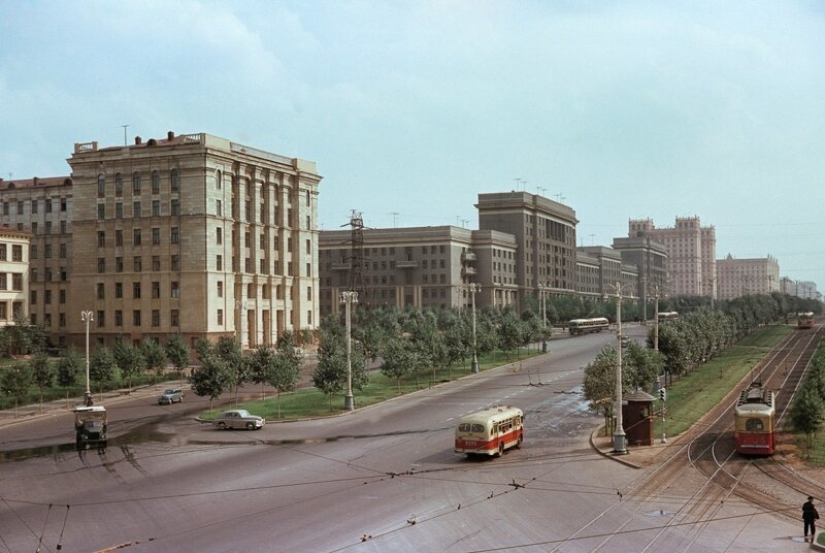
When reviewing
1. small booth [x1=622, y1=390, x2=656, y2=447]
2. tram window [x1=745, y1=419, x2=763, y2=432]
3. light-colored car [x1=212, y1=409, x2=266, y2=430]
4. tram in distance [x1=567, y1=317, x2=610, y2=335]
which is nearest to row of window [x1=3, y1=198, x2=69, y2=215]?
light-colored car [x1=212, y1=409, x2=266, y2=430]

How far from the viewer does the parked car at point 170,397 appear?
6638 centimetres

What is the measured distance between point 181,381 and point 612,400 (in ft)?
159

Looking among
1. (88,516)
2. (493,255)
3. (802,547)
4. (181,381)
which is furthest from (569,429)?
(493,255)

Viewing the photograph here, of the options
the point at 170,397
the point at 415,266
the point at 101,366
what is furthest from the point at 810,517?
the point at 415,266

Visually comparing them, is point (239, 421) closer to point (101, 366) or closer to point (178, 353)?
point (101, 366)

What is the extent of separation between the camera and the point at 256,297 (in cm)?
11106

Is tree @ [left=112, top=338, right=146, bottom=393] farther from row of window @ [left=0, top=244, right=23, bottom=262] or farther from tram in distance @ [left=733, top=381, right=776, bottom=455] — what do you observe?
tram in distance @ [left=733, top=381, right=776, bottom=455]

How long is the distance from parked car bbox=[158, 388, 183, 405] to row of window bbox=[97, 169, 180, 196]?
135 ft

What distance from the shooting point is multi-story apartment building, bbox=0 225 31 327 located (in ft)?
340

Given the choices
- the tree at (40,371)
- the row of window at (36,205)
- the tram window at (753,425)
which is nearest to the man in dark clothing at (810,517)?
the tram window at (753,425)

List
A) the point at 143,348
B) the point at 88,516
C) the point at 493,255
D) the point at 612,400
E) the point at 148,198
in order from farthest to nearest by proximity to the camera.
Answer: the point at 493,255, the point at 148,198, the point at 143,348, the point at 612,400, the point at 88,516

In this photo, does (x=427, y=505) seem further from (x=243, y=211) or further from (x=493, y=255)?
(x=493, y=255)

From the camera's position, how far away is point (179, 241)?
102 meters

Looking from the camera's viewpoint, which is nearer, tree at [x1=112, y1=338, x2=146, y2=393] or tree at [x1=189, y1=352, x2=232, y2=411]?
tree at [x1=189, y1=352, x2=232, y2=411]
